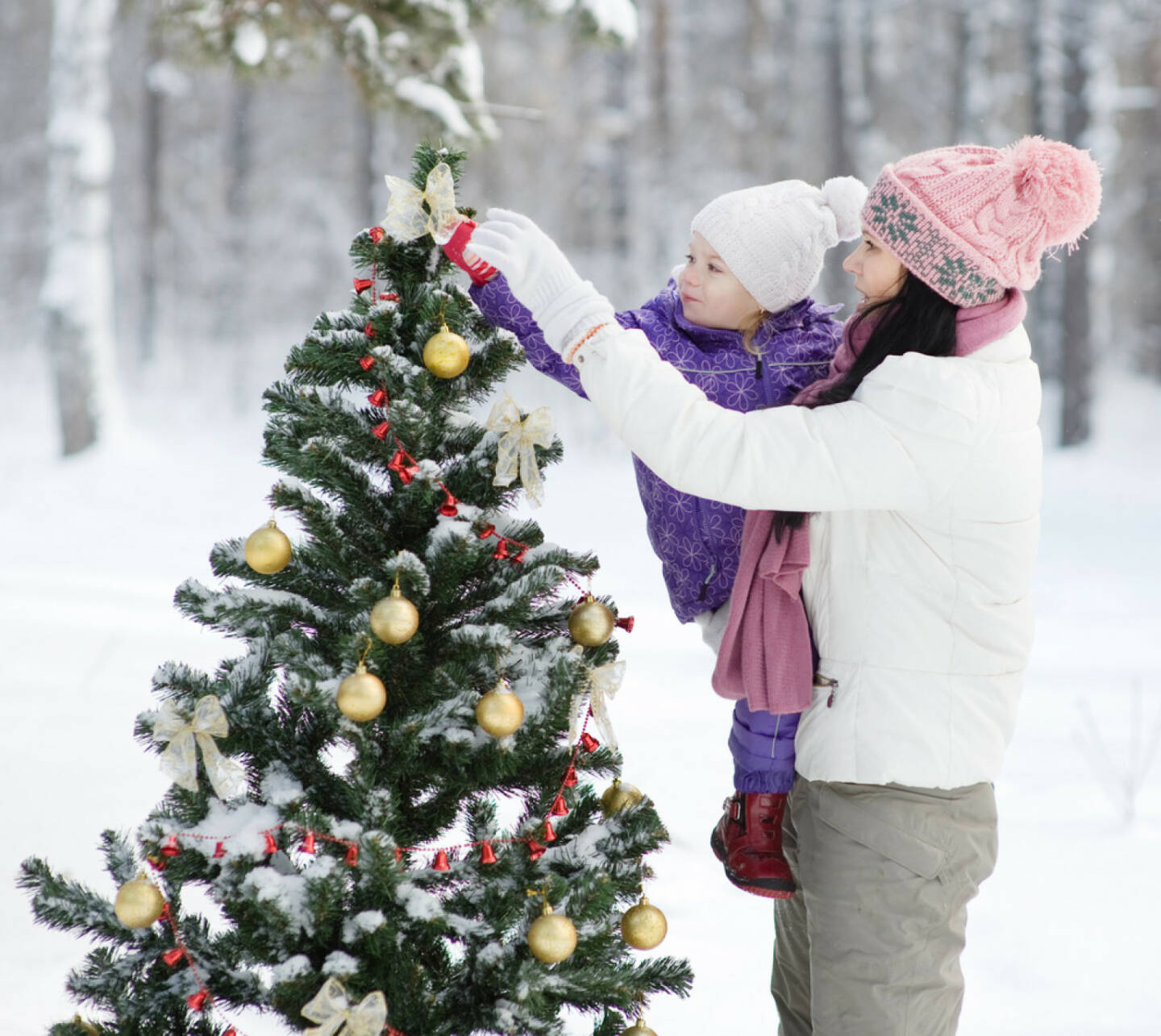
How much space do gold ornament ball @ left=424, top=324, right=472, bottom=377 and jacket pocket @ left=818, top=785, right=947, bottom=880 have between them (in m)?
0.99

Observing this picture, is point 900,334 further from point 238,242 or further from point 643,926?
point 238,242

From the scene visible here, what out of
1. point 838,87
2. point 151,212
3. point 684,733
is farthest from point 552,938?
point 151,212

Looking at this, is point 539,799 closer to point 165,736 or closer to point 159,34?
point 165,736

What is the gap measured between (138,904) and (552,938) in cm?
66

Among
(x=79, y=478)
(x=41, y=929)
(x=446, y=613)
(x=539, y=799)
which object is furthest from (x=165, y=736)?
(x=79, y=478)

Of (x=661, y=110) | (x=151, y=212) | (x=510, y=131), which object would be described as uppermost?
(x=510, y=131)

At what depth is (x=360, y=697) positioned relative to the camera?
5.27 feet

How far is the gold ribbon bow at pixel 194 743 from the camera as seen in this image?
5.49 ft

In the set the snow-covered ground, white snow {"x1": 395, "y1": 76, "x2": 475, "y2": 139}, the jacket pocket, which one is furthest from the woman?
white snow {"x1": 395, "y1": 76, "x2": 475, "y2": 139}

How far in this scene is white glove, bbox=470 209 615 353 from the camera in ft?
5.68

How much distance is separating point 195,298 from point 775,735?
78.9ft

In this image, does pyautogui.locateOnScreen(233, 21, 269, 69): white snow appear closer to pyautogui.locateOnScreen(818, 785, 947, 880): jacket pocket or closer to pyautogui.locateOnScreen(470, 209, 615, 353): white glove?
pyautogui.locateOnScreen(470, 209, 615, 353): white glove

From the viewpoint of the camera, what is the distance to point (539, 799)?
1.91m

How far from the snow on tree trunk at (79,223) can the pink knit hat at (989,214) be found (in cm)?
1059
